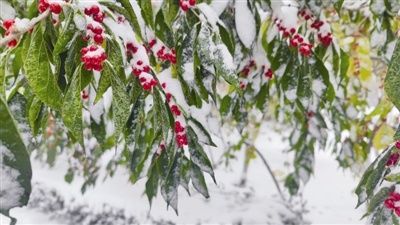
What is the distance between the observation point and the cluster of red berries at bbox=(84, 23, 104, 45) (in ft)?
2.91

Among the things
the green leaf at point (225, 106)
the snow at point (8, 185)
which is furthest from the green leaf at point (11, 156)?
the green leaf at point (225, 106)

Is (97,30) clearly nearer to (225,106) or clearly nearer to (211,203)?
(225,106)

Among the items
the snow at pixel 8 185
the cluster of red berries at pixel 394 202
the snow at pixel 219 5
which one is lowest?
the cluster of red berries at pixel 394 202

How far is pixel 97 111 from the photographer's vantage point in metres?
1.57

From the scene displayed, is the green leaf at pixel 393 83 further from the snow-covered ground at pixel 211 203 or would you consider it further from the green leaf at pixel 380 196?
the snow-covered ground at pixel 211 203

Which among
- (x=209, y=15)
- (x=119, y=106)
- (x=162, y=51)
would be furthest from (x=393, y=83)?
(x=162, y=51)

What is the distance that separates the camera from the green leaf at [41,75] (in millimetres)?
798

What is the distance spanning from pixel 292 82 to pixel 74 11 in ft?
3.37

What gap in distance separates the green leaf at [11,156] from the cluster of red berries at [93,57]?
0.27 metres

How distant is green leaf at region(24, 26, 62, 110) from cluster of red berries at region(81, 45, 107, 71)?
66 mm

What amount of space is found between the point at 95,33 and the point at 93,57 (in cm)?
8

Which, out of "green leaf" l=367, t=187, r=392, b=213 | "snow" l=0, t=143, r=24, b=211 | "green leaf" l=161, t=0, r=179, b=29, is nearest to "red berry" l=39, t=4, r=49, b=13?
"snow" l=0, t=143, r=24, b=211

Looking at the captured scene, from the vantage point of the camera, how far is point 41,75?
802 mm

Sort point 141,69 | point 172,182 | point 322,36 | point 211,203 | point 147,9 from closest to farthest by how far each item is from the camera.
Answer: point 141,69 < point 147,9 < point 172,182 < point 322,36 < point 211,203
